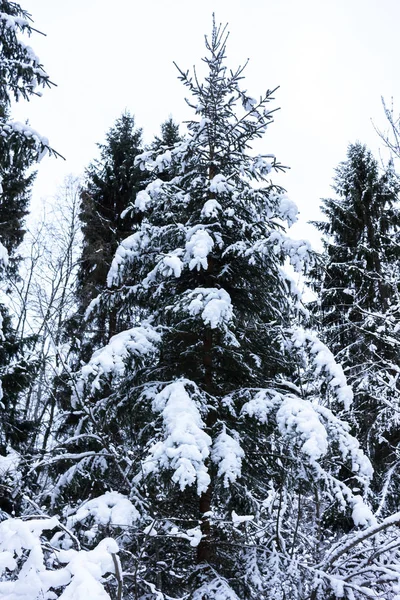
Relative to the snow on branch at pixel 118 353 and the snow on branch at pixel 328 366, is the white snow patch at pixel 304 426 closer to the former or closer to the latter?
the snow on branch at pixel 328 366

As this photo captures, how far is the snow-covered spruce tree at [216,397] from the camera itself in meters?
4.86

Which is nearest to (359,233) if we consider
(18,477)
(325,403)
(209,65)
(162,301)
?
(325,403)

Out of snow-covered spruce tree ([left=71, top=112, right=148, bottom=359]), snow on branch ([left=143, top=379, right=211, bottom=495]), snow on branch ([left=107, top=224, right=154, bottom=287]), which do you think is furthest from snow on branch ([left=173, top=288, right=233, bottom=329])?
snow-covered spruce tree ([left=71, top=112, right=148, bottom=359])

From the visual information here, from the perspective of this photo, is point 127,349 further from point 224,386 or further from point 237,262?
point 237,262

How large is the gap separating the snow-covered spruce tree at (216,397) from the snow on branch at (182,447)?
16mm

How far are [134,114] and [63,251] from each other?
5.41 metres

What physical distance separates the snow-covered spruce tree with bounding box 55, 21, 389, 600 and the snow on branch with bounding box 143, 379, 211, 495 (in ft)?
0.05

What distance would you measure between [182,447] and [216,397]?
1889mm

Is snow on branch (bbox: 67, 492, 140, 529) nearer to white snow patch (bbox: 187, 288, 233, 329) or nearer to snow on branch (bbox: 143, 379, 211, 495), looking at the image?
snow on branch (bbox: 143, 379, 211, 495)

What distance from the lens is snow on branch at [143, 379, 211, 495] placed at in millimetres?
4277

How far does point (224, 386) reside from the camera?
6730mm

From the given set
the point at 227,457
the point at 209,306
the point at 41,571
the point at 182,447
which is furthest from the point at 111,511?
the point at 41,571

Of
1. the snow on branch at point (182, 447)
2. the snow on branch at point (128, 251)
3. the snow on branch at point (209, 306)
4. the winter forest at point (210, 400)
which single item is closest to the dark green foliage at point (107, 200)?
the winter forest at point (210, 400)

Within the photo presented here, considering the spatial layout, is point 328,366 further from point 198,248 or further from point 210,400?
point 198,248
